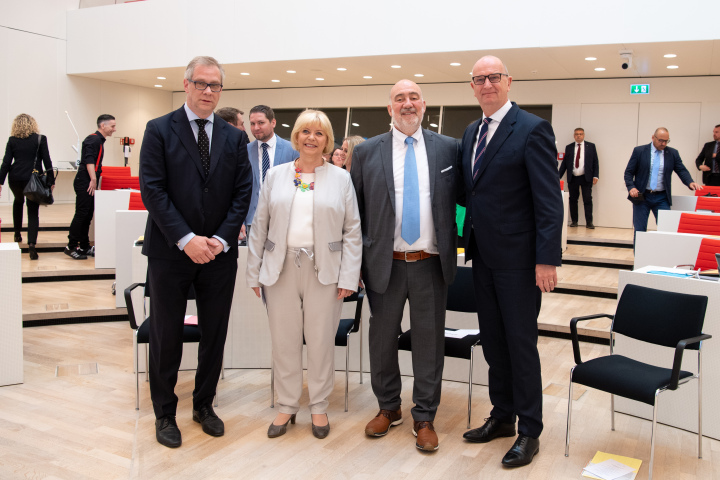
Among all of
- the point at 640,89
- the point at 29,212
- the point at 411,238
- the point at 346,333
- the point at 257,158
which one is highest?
the point at 640,89

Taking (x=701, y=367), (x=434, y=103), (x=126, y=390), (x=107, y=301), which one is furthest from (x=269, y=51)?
(x=701, y=367)

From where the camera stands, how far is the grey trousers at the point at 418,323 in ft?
11.0

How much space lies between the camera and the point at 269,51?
10969 millimetres

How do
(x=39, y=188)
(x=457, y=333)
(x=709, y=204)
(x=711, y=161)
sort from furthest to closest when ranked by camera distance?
(x=711, y=161), (x=39, y=188), (x=709, y=204), (x=457, y=333)

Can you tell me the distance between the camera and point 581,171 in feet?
38.4

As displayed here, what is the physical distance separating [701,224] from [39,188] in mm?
6835

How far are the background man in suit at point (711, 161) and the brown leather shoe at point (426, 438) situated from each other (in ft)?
29.0

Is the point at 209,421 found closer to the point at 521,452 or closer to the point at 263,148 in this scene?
the point at 521,452

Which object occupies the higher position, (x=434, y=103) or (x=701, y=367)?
(x=434, y=103)

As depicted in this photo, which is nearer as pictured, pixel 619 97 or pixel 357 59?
pixel 357 59

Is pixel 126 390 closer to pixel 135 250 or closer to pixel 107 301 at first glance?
pixel 135 250

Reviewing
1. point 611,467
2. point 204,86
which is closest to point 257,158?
point 204,86

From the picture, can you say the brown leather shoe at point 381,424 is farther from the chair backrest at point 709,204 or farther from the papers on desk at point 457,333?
the chair backrest at point 709,204

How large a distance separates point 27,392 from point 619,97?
429 inches
